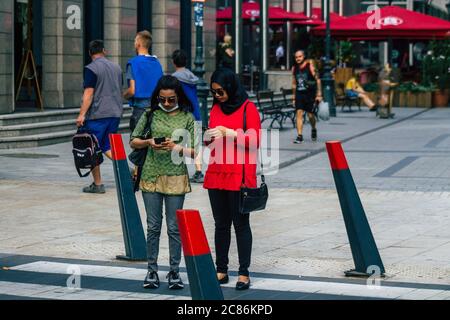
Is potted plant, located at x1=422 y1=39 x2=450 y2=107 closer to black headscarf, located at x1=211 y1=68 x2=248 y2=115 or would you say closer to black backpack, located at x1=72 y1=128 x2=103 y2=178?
black backpack, located at x1=72 y1=128 x2=103 y2=178

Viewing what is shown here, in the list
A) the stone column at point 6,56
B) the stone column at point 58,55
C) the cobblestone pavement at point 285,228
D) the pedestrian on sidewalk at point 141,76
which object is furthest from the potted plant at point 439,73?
the pedestrian on sidewalk at point 141,76

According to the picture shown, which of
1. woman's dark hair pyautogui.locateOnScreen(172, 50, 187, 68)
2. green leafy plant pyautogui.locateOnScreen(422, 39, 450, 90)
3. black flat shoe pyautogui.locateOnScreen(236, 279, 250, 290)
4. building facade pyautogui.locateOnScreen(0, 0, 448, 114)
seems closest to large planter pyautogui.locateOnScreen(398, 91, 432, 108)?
green leafy plant pyautogui.locateOnScreen(422, 39, 450, 90)

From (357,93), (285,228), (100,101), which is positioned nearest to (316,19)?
(357,93)

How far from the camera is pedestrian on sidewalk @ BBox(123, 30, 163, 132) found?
15352 millimetres

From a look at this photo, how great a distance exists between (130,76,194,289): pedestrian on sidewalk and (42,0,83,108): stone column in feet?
54.3

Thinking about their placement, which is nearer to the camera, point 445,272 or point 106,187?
point 445,272

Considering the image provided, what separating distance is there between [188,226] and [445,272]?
160 inches

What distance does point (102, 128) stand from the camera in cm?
1527

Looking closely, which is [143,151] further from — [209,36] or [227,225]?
[209,36]

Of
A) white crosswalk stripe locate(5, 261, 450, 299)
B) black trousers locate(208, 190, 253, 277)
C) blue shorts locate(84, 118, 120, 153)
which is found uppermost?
blue shorts locate(84, 118, 120, 153)

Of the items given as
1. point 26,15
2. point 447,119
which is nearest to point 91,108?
point 26,15

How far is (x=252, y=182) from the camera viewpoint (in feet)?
30.9

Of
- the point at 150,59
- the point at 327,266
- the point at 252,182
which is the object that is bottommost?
the point at 327,266

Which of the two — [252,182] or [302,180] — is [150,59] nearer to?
[302,180]
